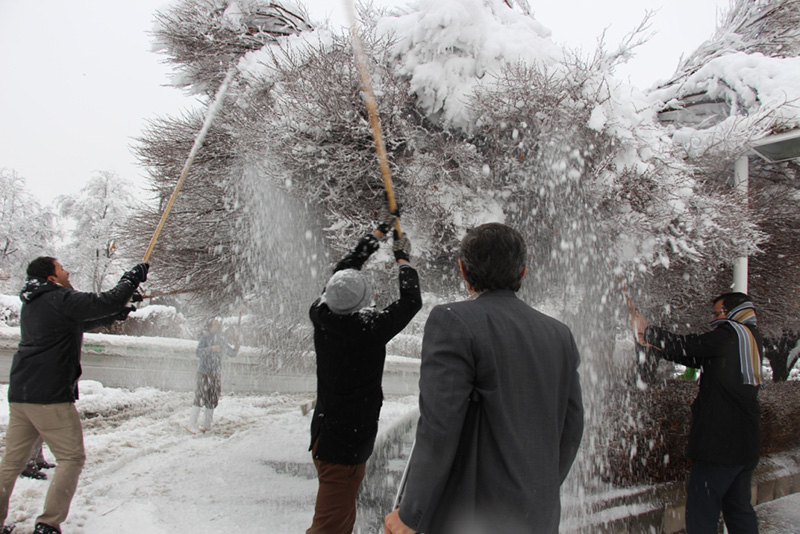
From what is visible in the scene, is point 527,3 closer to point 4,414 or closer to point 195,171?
point 195,171

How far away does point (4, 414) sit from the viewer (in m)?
6.39

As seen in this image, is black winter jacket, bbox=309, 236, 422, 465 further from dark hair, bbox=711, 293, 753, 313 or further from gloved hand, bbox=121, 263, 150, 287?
Result: dark hair, bbox=711, 293, 753, 313

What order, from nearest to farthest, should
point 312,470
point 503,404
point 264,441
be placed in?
point 503,404
point 312,470
point 264,441

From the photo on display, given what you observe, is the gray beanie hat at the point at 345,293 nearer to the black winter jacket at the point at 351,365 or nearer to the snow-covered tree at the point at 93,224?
the black winter jacket at the point at 351,365

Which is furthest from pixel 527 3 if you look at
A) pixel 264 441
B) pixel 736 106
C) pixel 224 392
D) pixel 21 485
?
pixel 224 392

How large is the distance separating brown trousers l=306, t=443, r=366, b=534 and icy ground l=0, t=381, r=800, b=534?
1061mm

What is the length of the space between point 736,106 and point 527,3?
184cm

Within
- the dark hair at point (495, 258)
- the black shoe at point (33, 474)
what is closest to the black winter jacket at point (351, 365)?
the dark hair at point (495, 258)

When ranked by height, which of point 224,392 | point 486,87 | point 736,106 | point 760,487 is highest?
point 736,106

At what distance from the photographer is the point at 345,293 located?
7.36 ft

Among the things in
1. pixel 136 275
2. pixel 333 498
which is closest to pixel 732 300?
pixel 333 498

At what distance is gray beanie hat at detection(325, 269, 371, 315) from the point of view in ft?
7.36

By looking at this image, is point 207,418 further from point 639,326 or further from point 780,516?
point 780,516

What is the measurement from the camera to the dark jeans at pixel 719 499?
9.34 ft
